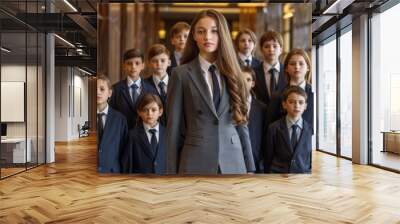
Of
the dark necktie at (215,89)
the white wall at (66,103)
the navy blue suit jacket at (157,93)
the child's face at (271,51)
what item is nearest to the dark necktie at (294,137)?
the child's face at (271,51)

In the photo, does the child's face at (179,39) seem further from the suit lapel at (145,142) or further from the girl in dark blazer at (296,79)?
the girl in dark blazer at (296,79)

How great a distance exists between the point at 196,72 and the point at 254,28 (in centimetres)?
128

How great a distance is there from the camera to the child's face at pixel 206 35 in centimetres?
636

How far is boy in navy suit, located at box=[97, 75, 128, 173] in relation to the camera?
22.0 feet

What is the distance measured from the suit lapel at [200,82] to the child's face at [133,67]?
0.88m

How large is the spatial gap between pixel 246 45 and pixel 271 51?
16.5 inches

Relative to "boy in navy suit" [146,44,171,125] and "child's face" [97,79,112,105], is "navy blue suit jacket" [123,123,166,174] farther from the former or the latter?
"child's face" [97,79,112,105]

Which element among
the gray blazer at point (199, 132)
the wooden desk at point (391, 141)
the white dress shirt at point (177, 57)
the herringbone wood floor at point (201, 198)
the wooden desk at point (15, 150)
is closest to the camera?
the herringbone wood floor at point (201, 198)

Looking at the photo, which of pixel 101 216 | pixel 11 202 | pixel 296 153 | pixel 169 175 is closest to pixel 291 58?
pixel 296 153

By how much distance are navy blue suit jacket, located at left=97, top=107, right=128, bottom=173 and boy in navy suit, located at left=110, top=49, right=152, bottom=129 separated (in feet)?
0.39

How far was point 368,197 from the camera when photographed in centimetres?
527

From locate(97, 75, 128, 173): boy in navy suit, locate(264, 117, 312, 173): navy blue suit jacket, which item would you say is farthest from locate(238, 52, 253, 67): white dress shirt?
locate(97, 75, 128, 173): boy in navy suit

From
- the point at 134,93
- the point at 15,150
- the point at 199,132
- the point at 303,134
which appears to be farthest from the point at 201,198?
the point at 15,150

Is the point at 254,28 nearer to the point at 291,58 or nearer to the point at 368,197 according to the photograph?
the point at 291,58
